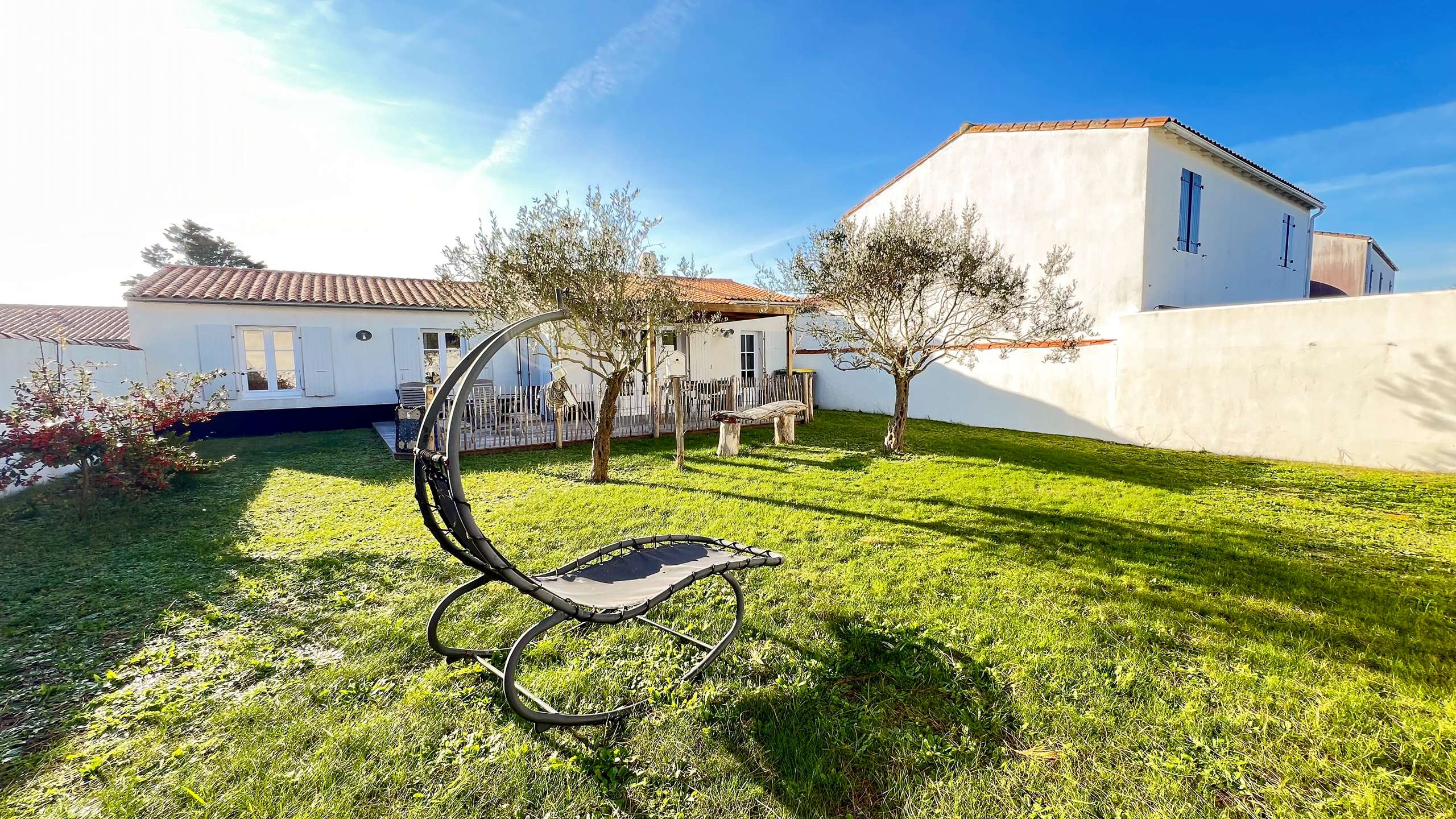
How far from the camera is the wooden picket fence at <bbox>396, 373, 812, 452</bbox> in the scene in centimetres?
937

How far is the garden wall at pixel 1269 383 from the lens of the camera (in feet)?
25.4

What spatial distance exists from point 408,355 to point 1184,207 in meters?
18.6

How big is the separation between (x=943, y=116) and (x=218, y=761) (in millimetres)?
16444

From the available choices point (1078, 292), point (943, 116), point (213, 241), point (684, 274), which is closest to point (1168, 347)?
point (1078, 292)

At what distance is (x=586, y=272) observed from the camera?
20.6ft

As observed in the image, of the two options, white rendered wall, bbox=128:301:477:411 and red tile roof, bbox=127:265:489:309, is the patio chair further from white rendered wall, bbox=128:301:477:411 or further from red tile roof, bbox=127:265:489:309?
white rendered wall, bbox=128:301:477:411

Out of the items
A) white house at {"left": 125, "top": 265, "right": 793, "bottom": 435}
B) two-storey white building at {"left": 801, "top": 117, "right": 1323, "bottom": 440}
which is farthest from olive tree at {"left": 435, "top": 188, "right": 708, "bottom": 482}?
two-storey white building at {"left": 801, "top": 117, "right": 1323, "bottom": 440}

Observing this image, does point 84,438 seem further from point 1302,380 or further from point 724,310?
point 1302,380

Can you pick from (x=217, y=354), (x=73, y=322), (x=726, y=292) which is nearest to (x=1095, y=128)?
(x=726, y=292)

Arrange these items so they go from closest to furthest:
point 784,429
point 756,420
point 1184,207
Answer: point 756,420, point 784,429, point 1184,207

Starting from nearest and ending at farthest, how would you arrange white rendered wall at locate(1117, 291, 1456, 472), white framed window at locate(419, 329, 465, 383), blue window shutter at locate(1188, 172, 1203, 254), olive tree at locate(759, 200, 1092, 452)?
white rendered wall at locate(1117, 291, 1456, 472)
olive tree at locate(759, 200, 1092, 452)
blue window shutter at locate(1188, 172, 1203, 254)
white framed window at locate(419, 329, 465, 383)

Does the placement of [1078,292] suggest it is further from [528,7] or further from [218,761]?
[218,761]

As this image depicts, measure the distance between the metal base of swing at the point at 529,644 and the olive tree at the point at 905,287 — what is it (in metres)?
6.21

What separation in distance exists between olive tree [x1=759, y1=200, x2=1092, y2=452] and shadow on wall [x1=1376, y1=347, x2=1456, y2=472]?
4340 millimetres
